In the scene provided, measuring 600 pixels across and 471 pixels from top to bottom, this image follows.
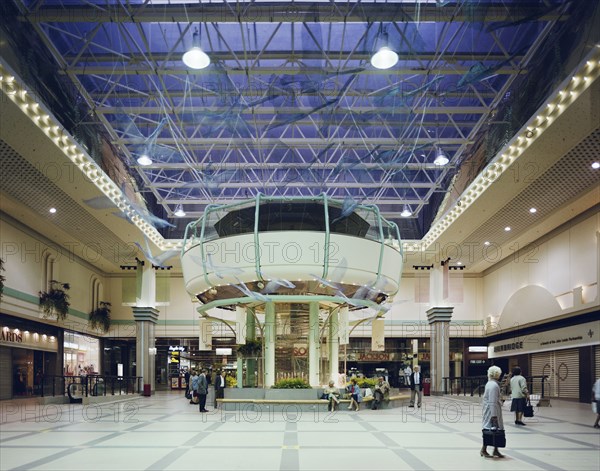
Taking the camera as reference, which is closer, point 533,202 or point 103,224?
point 533,202

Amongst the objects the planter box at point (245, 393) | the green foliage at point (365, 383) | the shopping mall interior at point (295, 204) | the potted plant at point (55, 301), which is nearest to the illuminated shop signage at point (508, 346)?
the shopping mall interior at point (295, 204)

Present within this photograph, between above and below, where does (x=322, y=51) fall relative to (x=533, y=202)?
above

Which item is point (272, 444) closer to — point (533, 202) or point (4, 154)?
point (4, 154)

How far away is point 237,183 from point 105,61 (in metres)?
12.1

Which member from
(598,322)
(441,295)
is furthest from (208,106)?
(441,295)

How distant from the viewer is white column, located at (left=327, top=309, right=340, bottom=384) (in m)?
25.9

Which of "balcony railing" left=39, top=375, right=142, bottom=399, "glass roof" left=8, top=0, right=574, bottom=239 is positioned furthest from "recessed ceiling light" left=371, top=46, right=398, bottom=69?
"balcony railing" left=39, top=375, right=142, bottom=399

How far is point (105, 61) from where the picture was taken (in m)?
19.7

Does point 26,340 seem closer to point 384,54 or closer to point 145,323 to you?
point 145,323

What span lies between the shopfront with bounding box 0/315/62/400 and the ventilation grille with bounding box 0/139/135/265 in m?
4.98

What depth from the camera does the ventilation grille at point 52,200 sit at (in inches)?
842

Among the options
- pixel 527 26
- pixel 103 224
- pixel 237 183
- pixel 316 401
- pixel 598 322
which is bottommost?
pixel 316 401

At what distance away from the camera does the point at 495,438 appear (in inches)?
442

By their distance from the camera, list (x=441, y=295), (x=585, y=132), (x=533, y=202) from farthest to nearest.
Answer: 1. (x=441, y=295)
2. (x=533, y=202)
3. (x=585, y=132)
